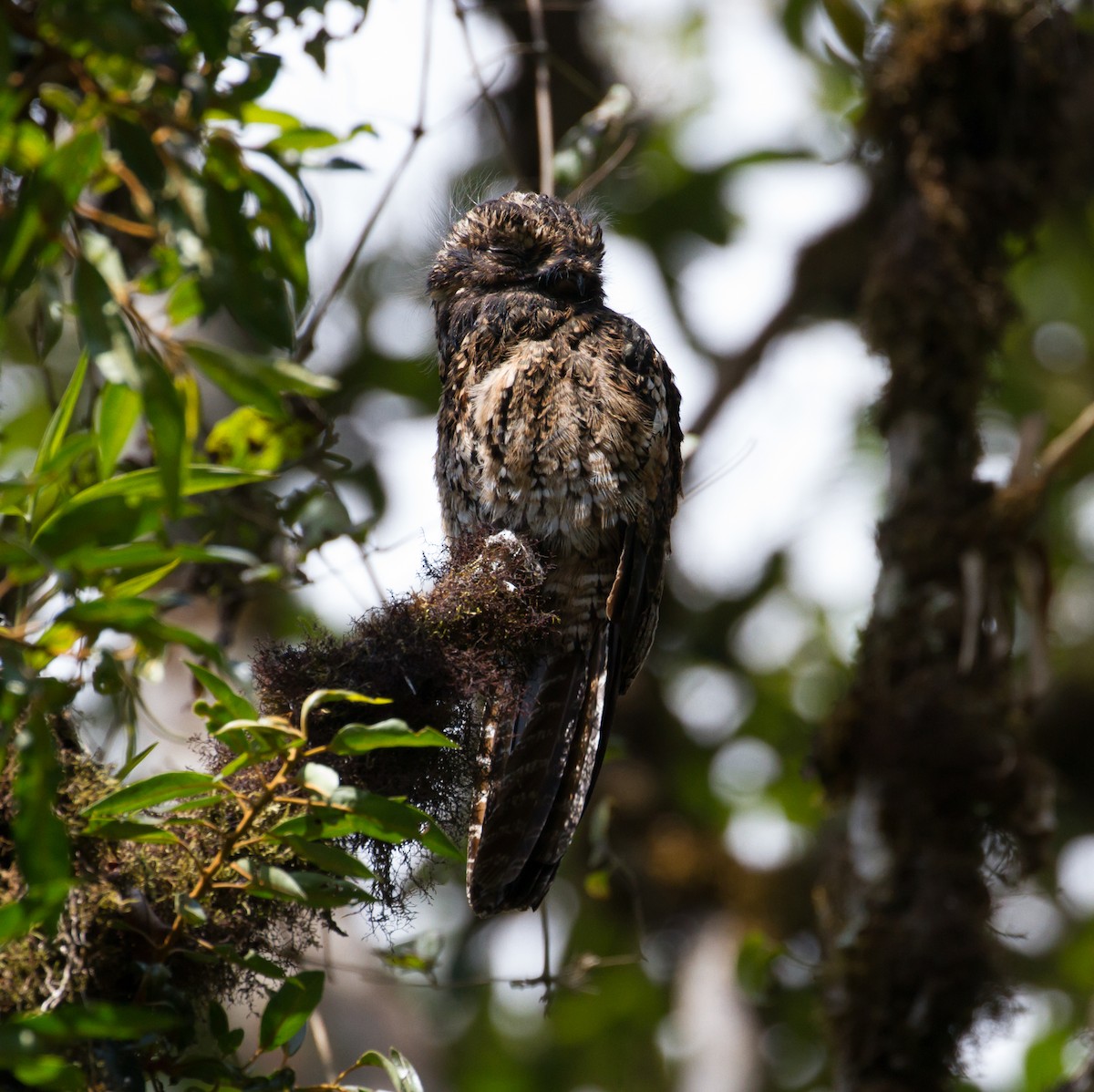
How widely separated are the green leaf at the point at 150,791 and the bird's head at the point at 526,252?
169 centimetres

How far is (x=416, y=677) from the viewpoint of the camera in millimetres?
1918

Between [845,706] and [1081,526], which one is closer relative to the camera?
[845,706]

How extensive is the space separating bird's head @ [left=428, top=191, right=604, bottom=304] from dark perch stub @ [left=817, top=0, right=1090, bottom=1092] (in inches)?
57.0

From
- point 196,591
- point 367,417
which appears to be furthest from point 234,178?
point 367,417

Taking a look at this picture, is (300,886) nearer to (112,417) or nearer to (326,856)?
(326,856)

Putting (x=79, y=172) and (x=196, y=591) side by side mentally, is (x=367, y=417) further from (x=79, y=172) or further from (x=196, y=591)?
(x=79, y=172)

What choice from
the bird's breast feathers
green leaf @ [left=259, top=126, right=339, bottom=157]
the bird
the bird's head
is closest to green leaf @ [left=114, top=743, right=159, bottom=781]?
the bird

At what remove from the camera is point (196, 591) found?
2.92 metres

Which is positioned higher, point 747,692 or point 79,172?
point 79,172

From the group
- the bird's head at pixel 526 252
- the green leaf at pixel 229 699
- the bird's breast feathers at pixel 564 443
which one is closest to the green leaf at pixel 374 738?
the green leaf at pixel 229 699

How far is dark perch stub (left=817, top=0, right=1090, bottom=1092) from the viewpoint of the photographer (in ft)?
11.3

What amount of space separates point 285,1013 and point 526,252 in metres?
2.01

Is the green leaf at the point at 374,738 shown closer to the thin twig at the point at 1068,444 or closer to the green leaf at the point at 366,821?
the green leaf at the point at 366,821

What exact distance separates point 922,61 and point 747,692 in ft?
11.7
